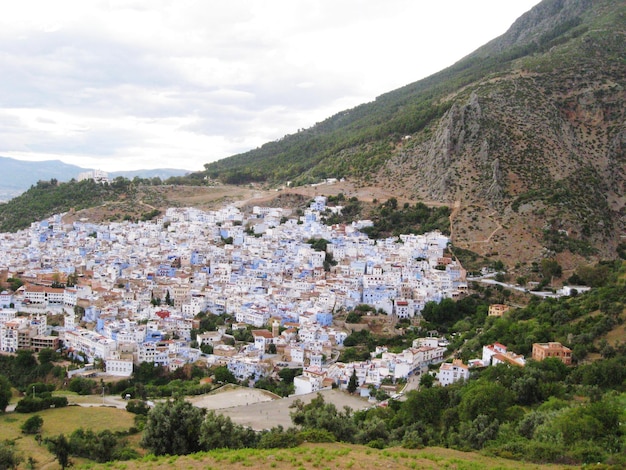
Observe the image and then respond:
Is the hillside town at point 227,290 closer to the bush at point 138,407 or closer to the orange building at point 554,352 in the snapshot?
the orange building at point 554,352

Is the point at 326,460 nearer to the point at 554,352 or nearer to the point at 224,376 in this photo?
the point at 554,352

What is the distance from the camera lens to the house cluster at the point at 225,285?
979 inches

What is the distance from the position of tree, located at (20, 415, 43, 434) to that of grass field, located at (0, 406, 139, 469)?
0.14 metres

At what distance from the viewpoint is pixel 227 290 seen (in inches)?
1278

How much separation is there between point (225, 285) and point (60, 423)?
15.7m

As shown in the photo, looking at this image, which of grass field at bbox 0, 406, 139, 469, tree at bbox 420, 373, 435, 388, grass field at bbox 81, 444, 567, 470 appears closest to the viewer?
grass field at bbox 81, 444, 567, 470

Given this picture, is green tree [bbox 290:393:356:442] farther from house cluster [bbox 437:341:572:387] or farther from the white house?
the white house

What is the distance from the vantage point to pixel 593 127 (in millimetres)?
46000

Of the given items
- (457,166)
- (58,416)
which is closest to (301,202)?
(457,166)

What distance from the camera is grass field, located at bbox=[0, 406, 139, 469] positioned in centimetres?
1631

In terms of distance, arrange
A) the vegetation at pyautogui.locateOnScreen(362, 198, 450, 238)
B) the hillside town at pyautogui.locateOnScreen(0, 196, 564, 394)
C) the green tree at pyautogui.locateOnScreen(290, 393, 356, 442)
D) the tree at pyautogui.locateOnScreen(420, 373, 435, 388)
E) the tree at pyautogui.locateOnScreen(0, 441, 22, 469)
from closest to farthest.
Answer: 1. the green tree at pyautogui.locateOnScreen(290, 393, 356, 442)
2. the tree at pyautogui.locateOnScreen(0, 441, 22, 469)
3. the tree at pyautogui.locateOnScreen(420, 373, 435, 388)
4. the hillside town at pyautogui.locateOnScreen(0, 196, 564, 394)
5. the vegetation at pyautogui.locateOnScreen(362, 198, 450, 238)

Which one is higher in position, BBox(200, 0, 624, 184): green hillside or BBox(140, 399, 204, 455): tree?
BBox(200, 0, 624, 184): green hillside

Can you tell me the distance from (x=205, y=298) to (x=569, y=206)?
21730mm

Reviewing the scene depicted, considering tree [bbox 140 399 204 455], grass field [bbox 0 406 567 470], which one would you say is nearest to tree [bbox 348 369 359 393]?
tree [bbox 140 399 204 455]
